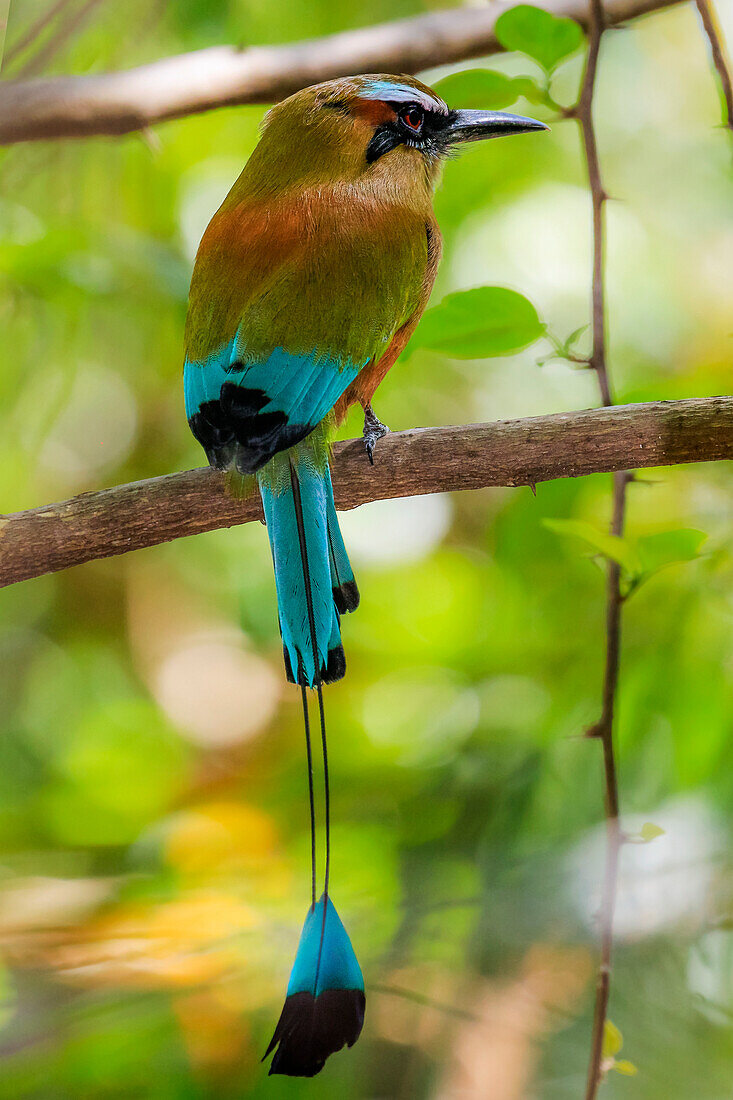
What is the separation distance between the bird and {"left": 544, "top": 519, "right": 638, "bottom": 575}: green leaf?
0.65ft

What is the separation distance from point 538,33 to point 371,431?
44 centimetres

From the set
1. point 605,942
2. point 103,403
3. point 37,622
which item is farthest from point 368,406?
point 605,942

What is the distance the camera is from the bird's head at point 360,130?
0.90 m

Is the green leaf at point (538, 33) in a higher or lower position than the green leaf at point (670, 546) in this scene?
higher

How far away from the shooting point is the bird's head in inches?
35.4

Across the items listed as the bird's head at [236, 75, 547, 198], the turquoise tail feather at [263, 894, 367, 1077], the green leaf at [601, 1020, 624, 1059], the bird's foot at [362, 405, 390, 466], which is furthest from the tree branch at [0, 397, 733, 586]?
the green leaf at [601, 1020, 624, 1059]

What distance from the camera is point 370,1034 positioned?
2.74 feet

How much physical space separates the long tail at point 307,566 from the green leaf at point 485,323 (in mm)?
206

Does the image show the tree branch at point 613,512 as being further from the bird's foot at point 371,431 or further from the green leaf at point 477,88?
the bird's foot at point 371,431

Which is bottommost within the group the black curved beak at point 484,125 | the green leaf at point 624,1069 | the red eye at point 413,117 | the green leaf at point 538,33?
the green leaf at point 624,1069

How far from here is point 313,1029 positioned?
2.63 feet

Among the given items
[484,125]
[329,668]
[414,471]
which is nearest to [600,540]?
[414,471]

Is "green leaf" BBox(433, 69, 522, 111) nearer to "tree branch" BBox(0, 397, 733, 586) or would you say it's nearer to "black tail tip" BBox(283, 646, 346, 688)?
"tree branch" BBox(0, 397, 733, 586)

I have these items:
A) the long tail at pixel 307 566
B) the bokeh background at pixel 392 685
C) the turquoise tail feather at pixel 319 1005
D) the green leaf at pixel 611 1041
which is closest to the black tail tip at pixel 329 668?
the long tail at pixel 307 566
